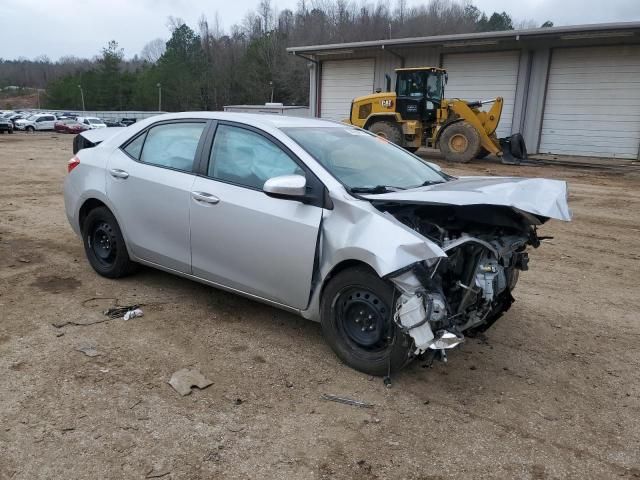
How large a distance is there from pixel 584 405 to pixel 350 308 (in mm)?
1540

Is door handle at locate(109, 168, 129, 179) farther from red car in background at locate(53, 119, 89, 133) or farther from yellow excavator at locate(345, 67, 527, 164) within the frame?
red car in background at locate(53, 119, 89, 133)

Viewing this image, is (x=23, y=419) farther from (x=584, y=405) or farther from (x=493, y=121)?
(x=493, y=121)

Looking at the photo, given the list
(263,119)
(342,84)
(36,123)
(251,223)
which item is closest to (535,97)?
(342,84)

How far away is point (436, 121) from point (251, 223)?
1605cm

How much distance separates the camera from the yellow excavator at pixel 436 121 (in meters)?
17.8

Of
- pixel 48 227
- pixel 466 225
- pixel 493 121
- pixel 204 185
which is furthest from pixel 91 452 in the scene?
pixel 493 121

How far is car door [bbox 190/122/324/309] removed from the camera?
364cm

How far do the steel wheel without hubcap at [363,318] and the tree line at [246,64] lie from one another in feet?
219

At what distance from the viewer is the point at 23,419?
2.99 metres

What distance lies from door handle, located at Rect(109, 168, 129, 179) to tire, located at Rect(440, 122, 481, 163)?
1451cm

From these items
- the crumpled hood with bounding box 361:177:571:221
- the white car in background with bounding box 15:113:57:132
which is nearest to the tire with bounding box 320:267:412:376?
the crumpled hood with bounding box 361:177:571:221

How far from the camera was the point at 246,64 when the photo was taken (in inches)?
3120

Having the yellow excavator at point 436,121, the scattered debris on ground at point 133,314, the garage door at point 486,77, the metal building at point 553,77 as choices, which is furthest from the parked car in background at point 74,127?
the scattered debris on ground at point 133,314

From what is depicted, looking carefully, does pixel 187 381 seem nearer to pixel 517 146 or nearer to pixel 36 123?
pixel 517 146
